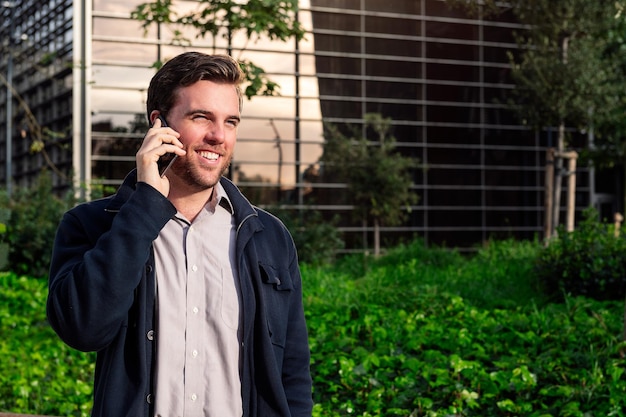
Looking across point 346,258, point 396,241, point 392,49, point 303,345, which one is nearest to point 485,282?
point 346,258

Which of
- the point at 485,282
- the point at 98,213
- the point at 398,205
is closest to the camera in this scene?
the point at 98,213

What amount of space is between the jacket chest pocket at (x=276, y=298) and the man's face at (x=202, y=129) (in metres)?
0.31

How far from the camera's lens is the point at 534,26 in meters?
19.9

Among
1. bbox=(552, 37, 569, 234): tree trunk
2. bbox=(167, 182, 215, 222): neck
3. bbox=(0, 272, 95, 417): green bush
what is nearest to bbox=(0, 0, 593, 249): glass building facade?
bbox=(552, 37, 569, 234): tree trunk

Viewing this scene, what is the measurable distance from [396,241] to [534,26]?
9.57m

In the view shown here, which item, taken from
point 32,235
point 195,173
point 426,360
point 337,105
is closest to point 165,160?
point 195,173

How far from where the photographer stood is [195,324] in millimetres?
2328

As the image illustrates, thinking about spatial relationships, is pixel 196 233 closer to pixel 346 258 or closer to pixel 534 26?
pixel 346 258

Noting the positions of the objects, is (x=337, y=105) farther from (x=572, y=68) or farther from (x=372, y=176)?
(x=572, y=68)

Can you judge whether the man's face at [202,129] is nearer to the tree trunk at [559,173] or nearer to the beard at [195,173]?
the beard at [195,173]

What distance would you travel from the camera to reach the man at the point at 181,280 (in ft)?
7.09

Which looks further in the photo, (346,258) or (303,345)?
(346,258)

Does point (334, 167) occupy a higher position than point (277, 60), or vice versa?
point (277, 60)

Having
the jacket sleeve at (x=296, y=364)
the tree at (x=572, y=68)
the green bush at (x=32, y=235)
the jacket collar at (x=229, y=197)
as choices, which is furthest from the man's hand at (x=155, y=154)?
the tree at (x=572, y=68)
